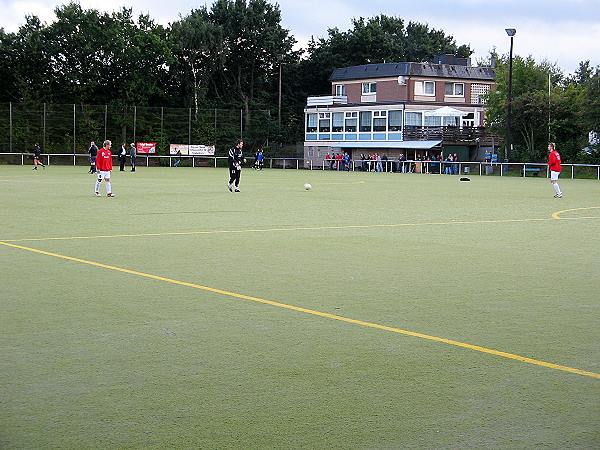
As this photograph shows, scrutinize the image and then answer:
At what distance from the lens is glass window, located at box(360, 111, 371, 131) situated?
81375mm

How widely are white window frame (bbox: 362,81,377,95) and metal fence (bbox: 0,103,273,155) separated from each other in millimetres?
9835

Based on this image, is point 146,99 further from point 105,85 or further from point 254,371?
point 254,371

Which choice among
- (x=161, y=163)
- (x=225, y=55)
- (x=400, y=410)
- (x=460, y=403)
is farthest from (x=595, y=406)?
→ (x=225, y=55)

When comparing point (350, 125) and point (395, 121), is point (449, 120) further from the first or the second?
point (350, 125)

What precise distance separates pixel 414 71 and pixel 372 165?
542 inches

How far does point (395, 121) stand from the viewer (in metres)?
79.0

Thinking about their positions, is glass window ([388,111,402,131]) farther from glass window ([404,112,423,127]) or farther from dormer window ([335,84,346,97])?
dormer window ([335,84,346,97])

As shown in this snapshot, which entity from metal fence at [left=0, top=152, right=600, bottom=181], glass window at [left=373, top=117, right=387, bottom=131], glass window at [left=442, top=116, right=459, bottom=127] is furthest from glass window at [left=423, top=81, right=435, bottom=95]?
metal fence at [left=0, top=152, right=600, bottom=181]

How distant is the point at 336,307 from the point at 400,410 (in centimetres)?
360

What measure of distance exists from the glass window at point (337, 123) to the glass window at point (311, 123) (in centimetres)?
239

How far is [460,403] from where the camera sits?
5.93m

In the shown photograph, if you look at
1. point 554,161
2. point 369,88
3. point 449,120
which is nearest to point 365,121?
point 369,88

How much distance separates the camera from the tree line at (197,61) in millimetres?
79500

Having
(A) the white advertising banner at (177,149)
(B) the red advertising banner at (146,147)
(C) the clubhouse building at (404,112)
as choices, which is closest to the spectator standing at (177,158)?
(A) the white advertising banner at (177,149)
